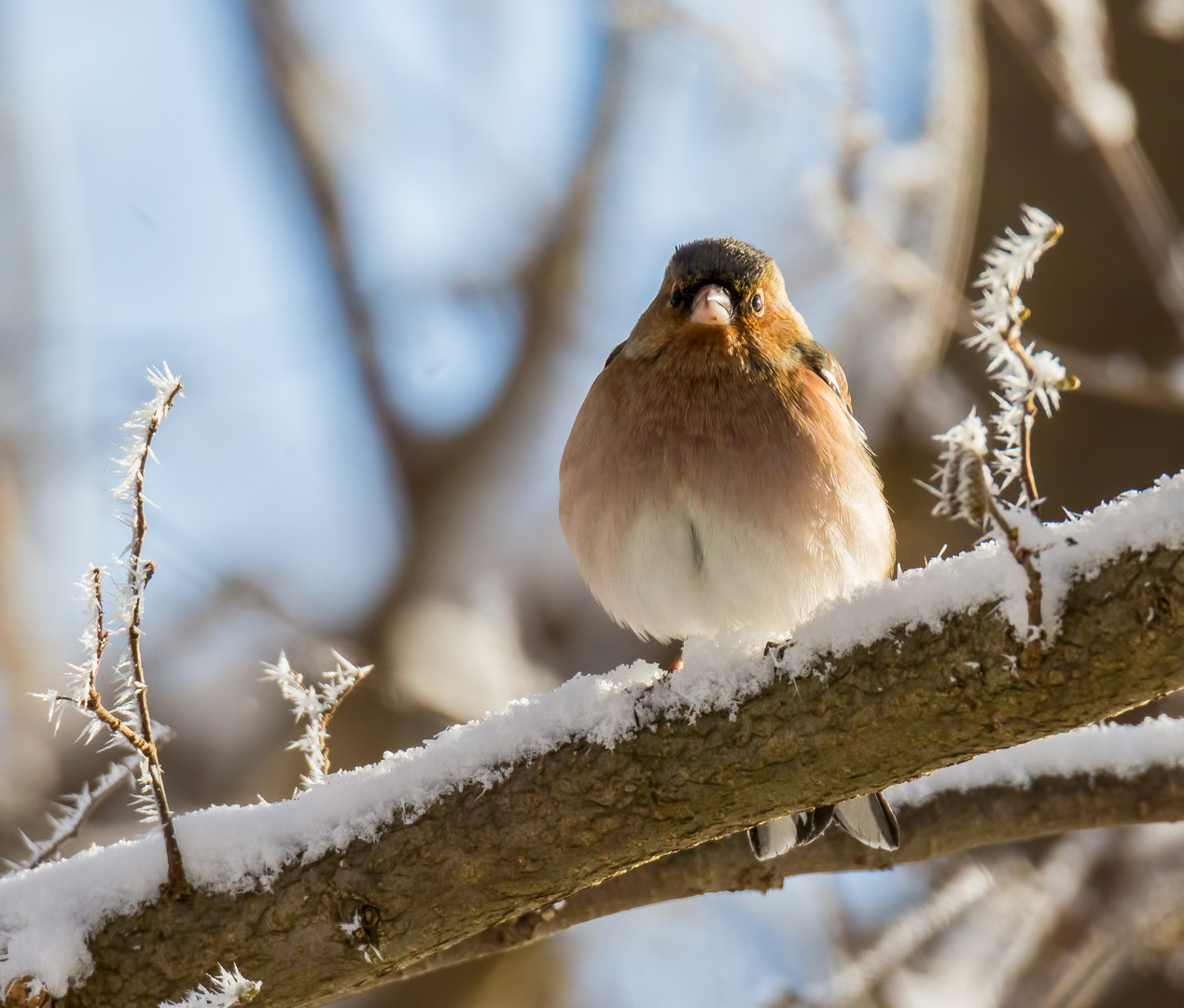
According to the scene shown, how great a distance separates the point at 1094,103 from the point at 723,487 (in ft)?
5.19

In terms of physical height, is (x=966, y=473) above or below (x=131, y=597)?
below

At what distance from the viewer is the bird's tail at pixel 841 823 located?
8.77 feet

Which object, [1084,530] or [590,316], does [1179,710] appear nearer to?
[1084,530]

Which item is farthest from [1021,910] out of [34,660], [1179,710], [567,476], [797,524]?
[34,660]

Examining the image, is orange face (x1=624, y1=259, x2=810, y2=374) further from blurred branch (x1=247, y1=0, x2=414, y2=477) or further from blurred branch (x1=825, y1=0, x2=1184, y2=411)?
blurred branch (x1=247, y1=0, x2=414, y2=477)

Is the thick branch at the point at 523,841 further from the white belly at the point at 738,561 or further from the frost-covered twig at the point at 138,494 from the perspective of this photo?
the white belly at the point at 738,561

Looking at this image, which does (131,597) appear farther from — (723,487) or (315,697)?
(723,487)

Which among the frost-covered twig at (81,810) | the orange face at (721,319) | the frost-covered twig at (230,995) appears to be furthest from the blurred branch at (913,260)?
the frost-covered twig at (230,995)

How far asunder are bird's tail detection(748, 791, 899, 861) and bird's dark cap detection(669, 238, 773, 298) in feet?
4.82

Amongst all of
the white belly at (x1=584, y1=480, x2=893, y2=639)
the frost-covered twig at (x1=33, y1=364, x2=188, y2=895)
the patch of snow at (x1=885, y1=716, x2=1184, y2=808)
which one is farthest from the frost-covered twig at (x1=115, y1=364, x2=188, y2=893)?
the patch of snow at (x1=885, y1=716, x2=1184, y2=808)

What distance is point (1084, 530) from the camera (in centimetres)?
176

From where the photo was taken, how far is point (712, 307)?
A: 123 inches

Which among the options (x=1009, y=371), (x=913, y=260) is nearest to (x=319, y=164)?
(x=913, y=260)

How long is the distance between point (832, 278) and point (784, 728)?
598 centimetres
